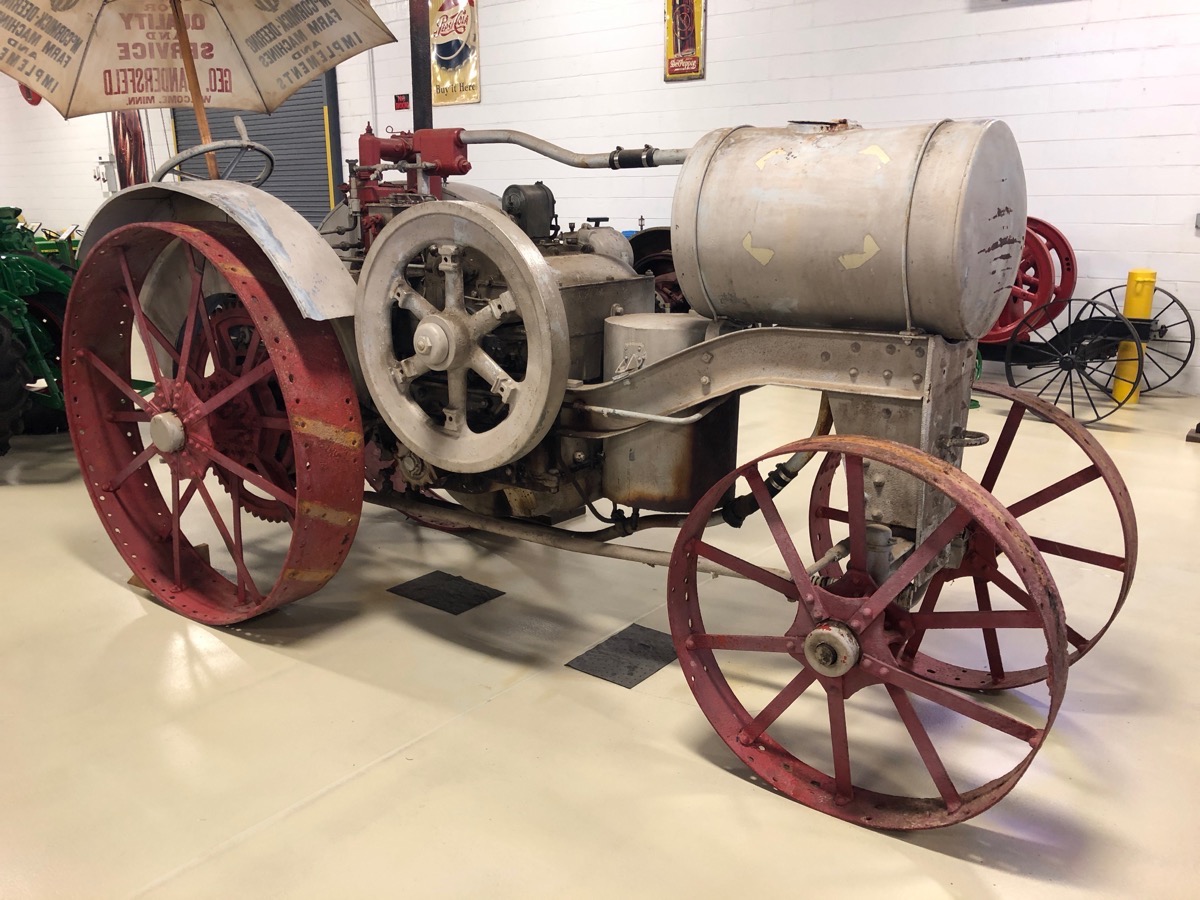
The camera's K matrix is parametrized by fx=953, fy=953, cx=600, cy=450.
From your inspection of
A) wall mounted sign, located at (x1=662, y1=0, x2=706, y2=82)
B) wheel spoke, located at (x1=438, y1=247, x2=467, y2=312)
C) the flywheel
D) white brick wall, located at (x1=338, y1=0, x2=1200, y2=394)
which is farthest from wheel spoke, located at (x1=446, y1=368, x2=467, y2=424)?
wall mounted sign, located at (x1=662, y1=0, x2=706, y2=82)

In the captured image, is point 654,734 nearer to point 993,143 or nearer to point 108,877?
point 108,877

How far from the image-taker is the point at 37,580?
322 centimetres

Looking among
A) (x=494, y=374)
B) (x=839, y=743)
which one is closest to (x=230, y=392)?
(x=494, y=374)

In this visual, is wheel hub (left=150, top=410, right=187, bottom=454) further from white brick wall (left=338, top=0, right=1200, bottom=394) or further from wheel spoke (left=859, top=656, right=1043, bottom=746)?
white brick wall (left=338, top=0, right=1200, bottom=394)

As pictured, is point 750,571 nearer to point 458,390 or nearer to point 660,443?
point 660,443

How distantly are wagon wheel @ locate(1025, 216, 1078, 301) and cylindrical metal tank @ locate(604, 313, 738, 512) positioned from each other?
420 cm

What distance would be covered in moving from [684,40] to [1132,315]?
3753mm

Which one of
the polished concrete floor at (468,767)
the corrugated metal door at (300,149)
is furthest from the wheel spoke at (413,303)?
the corrugated metal door at (300,149)

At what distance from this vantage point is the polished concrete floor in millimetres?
1838

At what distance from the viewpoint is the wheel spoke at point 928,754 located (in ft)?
6.12

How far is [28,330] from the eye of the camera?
4496mm

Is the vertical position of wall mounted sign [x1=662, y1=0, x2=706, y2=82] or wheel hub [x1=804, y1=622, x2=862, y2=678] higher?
wall mounted sign [x1=662, y1=0, x2=706, y2=82]

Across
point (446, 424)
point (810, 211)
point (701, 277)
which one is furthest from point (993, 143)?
point (446, 424)

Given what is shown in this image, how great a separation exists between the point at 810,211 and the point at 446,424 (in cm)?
105
